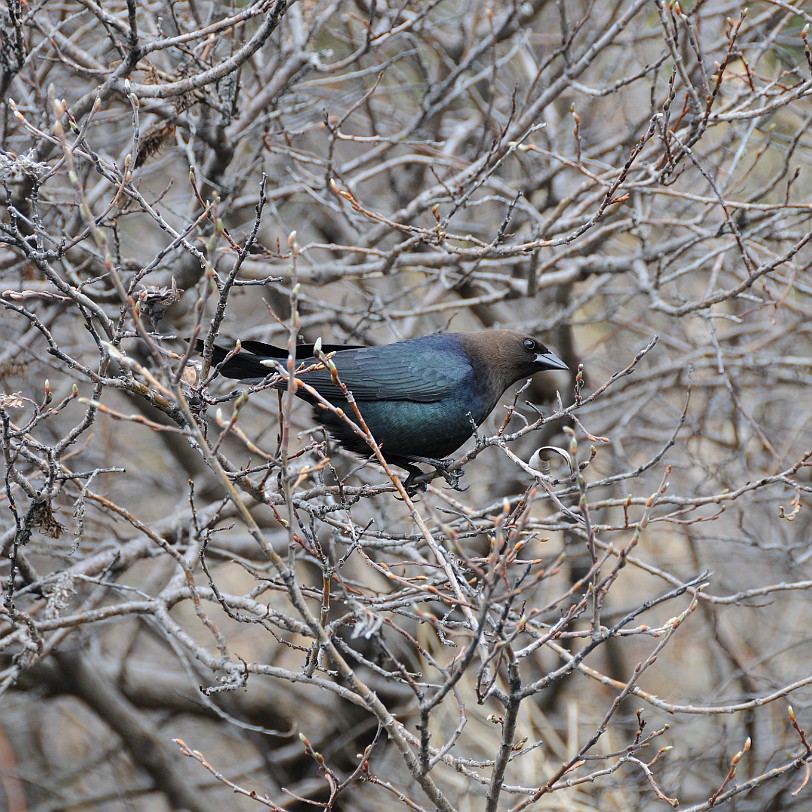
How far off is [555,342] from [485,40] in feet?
6.60

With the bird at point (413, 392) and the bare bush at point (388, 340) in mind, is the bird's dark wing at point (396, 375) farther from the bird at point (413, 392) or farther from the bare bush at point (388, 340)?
the bare bush at point (388, 340)

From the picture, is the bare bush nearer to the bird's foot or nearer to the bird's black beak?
the bird's foot

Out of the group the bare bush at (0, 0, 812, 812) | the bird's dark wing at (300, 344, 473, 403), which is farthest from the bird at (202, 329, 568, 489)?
the bare bush at (0, 0, 812, 812)

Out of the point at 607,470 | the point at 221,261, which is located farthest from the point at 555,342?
the point at 221,261

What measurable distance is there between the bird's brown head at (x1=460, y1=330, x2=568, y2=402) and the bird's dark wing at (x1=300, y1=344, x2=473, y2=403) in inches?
5.8

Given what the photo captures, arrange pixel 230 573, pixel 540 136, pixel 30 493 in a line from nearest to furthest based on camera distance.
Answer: pixel 30 493 < pixel 540 136 < pixel 230 573

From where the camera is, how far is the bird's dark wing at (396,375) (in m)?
4.82

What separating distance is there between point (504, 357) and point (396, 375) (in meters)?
0.73

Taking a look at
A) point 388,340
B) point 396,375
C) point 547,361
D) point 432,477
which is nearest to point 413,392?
point 396,375

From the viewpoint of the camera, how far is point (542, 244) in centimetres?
394

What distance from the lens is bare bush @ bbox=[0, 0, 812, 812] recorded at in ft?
13.0

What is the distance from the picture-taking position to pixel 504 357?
5293mm

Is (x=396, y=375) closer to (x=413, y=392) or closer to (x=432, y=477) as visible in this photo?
(x=413, y=392)

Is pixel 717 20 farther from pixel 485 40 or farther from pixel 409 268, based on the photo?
pixel 409 268
